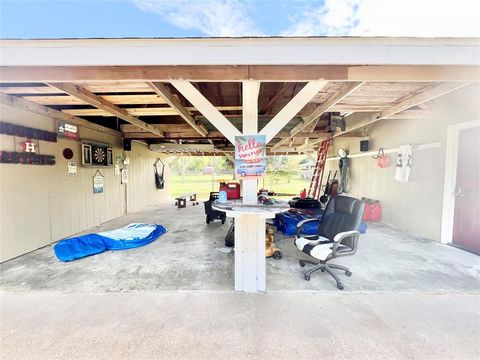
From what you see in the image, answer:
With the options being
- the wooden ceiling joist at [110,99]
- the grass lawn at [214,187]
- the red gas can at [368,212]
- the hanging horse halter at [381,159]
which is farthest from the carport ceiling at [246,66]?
the grass lawn at [214,187]

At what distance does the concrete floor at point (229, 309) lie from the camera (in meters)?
1.63

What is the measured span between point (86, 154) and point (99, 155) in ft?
1.40

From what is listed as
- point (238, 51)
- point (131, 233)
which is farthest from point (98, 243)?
point (238, 51)

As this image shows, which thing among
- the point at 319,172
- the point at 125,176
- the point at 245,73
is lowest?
the point at 125,176

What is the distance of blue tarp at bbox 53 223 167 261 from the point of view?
3.31 m

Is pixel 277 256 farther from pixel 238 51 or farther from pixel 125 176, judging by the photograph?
pixel 125 176

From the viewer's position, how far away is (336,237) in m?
2.42

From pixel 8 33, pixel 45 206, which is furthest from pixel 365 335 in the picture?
pixel 45 206

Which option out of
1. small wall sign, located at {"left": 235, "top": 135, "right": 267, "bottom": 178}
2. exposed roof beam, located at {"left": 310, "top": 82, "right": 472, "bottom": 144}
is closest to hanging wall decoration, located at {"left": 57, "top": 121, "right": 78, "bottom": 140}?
small wall sign, located at {"left": 235, "top": 135, "right": 267, "bottom": 178}

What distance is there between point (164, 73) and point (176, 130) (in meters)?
3.97

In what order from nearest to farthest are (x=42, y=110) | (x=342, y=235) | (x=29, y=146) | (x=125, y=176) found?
(x=342, y=235) < (x=29, y=146) < (x=42, y=110) < (x=125, y=176)

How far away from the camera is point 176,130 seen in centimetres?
593

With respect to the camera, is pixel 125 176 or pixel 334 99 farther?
pixel 125 176

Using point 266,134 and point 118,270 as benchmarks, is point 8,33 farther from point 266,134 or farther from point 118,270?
point 118,270
